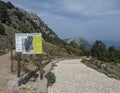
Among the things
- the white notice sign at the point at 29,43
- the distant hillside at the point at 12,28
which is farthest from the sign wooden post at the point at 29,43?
the distant hillside at the point at 12,28

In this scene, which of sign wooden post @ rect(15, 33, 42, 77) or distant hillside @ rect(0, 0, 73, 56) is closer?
sign wooden post @ rect(15, 33, 42, 77)

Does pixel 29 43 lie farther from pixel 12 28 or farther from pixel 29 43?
pixel 12 28

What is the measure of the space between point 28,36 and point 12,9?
93.7 meters

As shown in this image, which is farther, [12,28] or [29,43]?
[12,28]

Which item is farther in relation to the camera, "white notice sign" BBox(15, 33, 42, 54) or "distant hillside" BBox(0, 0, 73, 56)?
"distant hillside" BBox(0, 0, 73, 56)

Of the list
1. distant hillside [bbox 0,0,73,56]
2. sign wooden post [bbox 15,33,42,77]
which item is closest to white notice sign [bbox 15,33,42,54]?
sign wooden post [bbox 15,33,42,77]

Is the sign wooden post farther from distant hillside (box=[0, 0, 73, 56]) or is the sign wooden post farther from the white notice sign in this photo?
distant hillside (box=[0, 0, 73, 56])

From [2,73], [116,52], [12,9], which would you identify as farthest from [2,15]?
[2,73]

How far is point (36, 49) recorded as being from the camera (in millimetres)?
20781

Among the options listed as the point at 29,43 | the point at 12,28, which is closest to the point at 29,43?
the point at 29,43

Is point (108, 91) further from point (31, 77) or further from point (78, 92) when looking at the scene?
point (31, 77)

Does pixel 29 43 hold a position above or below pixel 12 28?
below

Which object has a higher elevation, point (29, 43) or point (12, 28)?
point (12, 28)

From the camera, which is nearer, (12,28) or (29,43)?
(29,43)
